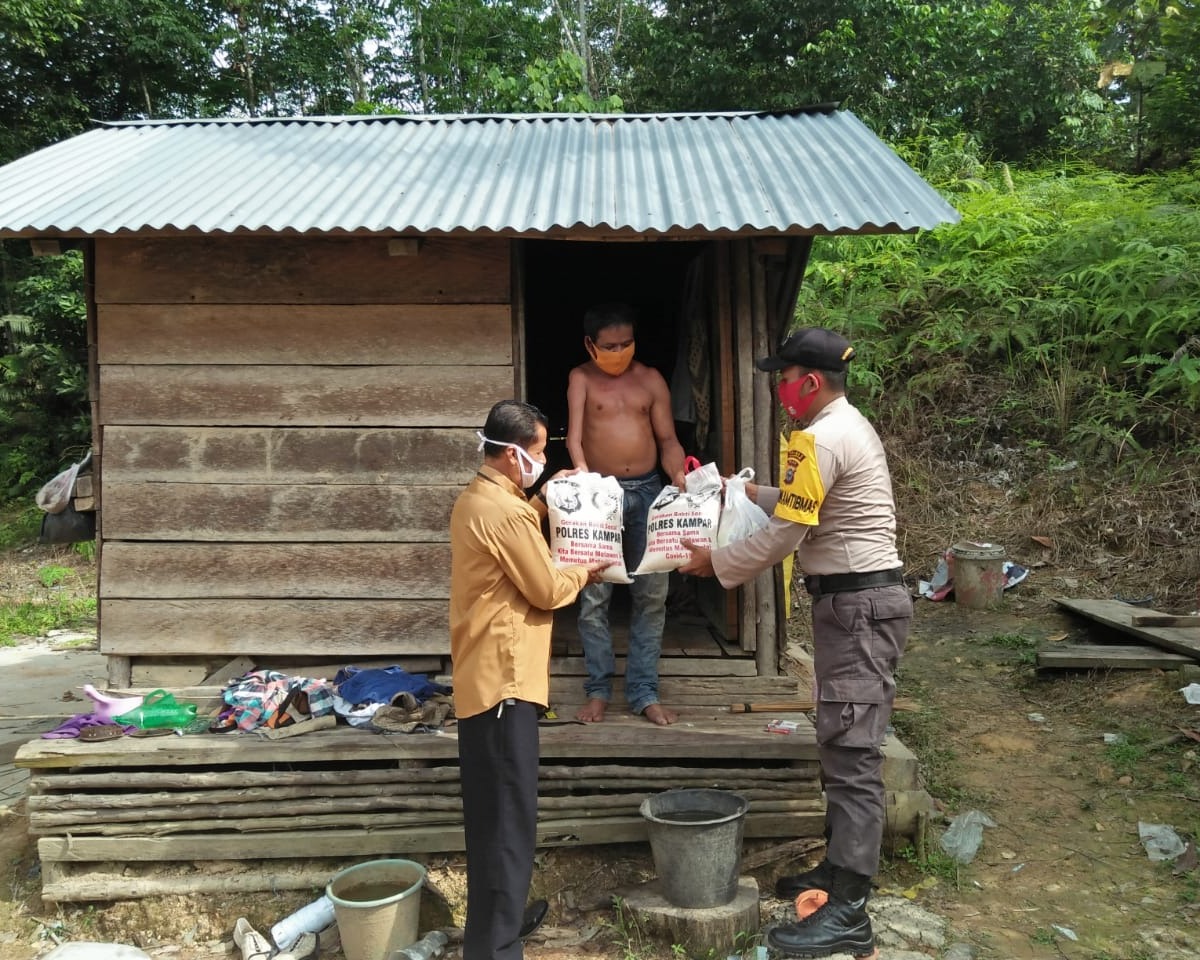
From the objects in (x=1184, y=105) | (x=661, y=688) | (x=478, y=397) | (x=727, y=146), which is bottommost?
(x=661, y=688)

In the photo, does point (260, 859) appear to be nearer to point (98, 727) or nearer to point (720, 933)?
point (98, 727)

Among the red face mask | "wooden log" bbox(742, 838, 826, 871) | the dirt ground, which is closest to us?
the red face mask

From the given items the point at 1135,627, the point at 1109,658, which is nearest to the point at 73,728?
the point at 1109,658

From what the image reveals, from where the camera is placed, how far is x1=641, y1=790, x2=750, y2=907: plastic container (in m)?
3.58

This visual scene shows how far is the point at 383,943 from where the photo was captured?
140 inches

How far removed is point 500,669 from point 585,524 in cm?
101

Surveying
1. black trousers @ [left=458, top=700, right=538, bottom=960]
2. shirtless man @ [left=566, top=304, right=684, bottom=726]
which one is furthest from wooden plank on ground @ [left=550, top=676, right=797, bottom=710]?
black trousers @ [left=458, top=700, right=538, bottom=960]

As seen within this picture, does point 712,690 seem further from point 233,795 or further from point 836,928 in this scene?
point 233,795

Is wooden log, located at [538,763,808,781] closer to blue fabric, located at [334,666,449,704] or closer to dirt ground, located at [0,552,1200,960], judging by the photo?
dirt ground, located at [0,552,1200,960]

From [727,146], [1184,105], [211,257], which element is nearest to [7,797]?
[211,257]

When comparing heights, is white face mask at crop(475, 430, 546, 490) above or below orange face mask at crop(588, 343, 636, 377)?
below

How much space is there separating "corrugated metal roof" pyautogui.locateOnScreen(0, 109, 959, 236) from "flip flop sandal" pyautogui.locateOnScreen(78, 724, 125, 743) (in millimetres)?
2350

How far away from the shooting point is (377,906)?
3502 millimetres

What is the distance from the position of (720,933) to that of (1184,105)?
13419 mm
